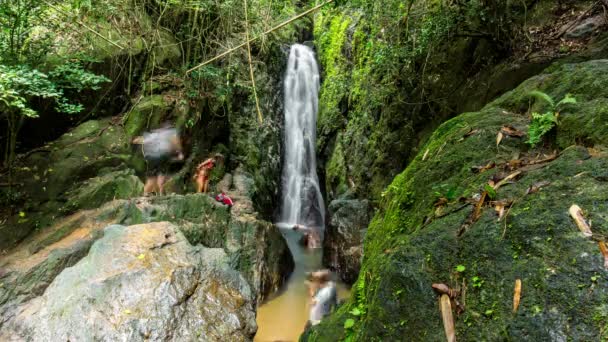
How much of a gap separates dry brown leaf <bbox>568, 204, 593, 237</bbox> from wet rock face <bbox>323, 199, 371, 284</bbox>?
5812mm

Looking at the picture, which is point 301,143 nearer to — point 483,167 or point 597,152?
point 483,167

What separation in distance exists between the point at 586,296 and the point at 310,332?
1942mm

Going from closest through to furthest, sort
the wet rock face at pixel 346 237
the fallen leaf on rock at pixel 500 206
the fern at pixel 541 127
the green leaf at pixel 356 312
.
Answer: the fallen leaf on rock at pixel 500 206
the fern at pixel 541 127
the green leaf at pixel 356 312
the wet rock face at pixel 346 237

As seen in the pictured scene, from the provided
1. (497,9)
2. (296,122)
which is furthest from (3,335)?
(296,122)

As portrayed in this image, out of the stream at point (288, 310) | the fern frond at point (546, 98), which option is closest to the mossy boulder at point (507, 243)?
the fern frond at point (546, 98)

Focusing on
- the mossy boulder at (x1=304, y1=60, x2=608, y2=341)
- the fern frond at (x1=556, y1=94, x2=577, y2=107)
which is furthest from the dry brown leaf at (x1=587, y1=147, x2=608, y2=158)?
the fern frond at (x1=556, y1=94, x2=577, y2=107)

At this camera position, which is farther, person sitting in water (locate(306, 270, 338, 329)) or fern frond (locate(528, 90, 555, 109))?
person sitting in water (locate(306, 270, 338, 329))

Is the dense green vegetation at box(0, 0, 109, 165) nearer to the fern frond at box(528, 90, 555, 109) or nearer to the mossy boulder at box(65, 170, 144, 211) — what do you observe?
the mossy boulder at box(65, 170, 144, 211)

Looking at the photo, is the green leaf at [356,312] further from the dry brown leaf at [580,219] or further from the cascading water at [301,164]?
the cascading water at [301,164]

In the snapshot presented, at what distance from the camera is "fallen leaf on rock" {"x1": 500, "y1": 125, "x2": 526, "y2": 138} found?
239cm

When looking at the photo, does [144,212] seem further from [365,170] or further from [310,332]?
[365,170]

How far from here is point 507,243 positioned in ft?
5.17

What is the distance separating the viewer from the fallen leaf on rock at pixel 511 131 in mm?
2386

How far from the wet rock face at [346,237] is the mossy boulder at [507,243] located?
477 centimetres
